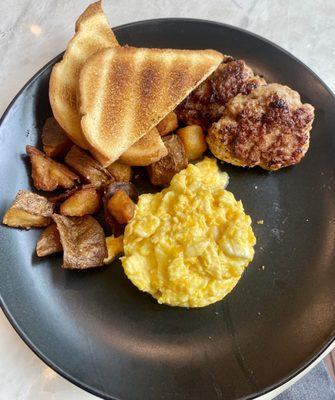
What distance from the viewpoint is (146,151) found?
2246 millimetres

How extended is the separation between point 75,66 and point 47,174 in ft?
1.77

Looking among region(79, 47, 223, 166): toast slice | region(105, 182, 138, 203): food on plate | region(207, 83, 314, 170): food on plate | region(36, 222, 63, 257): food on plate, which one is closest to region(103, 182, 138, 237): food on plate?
region(105, 182, 138, 203): food on plate

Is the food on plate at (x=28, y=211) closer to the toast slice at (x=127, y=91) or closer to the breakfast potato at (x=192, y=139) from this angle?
the toast slice at (x=127, y=91)

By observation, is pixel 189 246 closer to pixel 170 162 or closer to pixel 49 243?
pixel 170 162

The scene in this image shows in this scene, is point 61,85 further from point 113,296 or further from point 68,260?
point 113,296

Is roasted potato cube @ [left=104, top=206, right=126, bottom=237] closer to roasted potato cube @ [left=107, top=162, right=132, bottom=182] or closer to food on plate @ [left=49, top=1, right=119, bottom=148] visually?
roasted potato cube @ [left=107, top=162, right=132, bottom=182]

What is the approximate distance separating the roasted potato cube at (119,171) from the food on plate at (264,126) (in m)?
0.43

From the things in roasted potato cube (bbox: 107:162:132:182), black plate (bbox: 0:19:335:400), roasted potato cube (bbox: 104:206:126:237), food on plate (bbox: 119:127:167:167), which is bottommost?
black plate (bbox: 0:19:335:400)

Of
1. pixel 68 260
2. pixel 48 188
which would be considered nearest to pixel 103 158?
pixel 48 188

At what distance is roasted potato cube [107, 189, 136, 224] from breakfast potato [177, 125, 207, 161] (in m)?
0.40

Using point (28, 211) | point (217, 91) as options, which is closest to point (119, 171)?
point (28, 211)

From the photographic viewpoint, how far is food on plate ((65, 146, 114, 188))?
2.21m

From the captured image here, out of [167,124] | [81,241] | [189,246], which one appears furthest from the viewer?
[167,124]

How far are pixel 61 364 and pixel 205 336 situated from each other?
2.06ft
